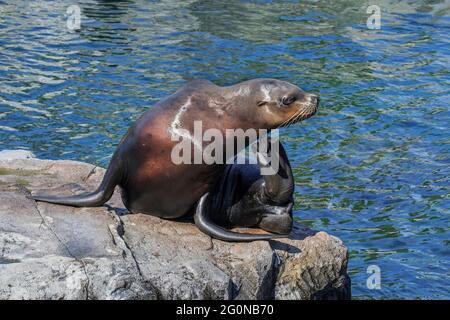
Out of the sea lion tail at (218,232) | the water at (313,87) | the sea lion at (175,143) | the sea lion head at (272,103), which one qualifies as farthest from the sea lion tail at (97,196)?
the water at (313,87)

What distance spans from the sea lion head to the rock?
2.85ft

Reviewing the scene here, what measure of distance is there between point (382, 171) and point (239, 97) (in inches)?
154

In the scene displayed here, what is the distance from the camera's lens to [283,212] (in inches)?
265

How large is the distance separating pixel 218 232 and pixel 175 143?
67cm

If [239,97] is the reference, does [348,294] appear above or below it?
below

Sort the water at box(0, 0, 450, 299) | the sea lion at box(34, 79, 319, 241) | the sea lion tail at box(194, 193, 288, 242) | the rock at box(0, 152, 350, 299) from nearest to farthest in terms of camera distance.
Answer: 1. the rock at box(0, 152, 350, 299)
2. the sea lion tail at box(194, 193, 288, 242)
3. the sea lion at box(34, 79, 319, 241)
4. the water at box(0, 0, 450, 299)

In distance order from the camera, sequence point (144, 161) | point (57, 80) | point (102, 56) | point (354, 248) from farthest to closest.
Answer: point (102, 56) → point (57, 80) → point (354, 248) → point (144, 161)

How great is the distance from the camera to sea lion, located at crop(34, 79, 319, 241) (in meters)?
6.42

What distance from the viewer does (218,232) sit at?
6.31 meters

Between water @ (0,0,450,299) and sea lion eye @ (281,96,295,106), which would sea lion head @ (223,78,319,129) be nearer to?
sea lion eye @ (281,96,295,106)

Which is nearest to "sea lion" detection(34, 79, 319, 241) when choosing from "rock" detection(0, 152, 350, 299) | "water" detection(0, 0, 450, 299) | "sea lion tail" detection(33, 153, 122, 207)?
"sea lion tail" detection(33, 153, 122, 207)

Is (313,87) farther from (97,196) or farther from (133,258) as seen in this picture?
(133,258)

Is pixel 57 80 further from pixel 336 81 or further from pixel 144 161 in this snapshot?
pixel 144 161
